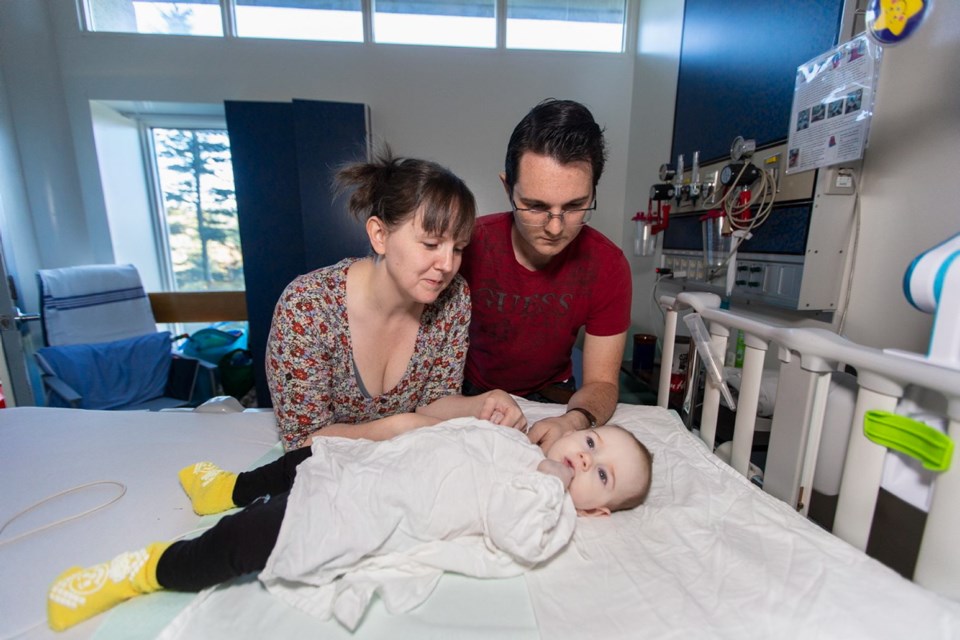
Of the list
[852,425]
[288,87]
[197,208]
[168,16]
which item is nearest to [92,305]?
[197,208]

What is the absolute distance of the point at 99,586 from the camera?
2.56 ft

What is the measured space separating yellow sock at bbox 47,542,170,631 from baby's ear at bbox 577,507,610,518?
91cm

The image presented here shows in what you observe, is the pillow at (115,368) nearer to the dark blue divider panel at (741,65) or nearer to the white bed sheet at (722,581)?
the white bed sheet at (722,581)

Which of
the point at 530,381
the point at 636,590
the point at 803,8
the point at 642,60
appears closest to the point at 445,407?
the point at 530,381

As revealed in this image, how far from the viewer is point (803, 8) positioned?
1.61 metres

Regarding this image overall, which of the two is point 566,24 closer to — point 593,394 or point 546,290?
point 546,290

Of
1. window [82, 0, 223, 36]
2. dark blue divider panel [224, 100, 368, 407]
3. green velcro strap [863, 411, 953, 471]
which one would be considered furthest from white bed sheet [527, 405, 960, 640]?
window [82, 0, 223, 36]

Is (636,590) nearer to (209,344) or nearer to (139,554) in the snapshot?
(139,554)

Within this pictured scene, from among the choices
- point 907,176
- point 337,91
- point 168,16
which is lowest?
point 907,176

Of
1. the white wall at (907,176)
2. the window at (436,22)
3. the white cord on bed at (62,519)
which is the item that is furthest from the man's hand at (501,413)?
the window at (436,22)

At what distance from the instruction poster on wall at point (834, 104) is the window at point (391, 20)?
7.41ft

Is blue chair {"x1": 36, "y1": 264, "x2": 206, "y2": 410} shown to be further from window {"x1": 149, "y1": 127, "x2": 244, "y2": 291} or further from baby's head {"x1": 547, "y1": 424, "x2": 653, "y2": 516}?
baby's head {"x1": 547, "y1": 424, "x2": 653, "y2": 516}

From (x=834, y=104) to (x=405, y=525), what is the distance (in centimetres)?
189

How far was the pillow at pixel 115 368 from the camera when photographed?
2.53 m
